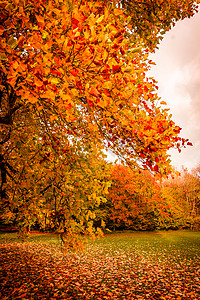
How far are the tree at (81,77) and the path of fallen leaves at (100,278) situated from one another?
3.86 m

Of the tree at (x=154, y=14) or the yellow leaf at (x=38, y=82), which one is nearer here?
the yellow leaf at (x=38, y=82)

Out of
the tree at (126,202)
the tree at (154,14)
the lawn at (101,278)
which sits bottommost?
the lawn at (101,278)

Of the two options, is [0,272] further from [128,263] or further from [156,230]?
[156,230]

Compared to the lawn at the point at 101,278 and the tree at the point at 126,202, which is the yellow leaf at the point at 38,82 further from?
the tree at the point at 126,202

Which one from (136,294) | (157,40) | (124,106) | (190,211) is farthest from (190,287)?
(190,211)

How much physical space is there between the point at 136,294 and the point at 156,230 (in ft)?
85.5

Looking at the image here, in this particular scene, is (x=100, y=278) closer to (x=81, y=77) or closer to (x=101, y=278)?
(x=101, y=278)

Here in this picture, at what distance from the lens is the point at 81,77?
228 centimetres

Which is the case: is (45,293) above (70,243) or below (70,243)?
below

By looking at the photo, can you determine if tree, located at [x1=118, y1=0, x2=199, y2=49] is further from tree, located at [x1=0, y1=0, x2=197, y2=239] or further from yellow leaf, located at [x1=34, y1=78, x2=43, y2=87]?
yellow leaf, located at [x1=34, y1=78, x2=43, y2=87]

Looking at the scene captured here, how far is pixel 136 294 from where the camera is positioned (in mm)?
5938

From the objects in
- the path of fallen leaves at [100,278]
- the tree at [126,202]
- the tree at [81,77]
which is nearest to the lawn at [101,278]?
the path of fallen leaves at [100,278]

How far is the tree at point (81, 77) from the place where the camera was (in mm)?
1800

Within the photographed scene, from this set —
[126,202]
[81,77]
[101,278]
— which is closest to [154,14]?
[81,77]
